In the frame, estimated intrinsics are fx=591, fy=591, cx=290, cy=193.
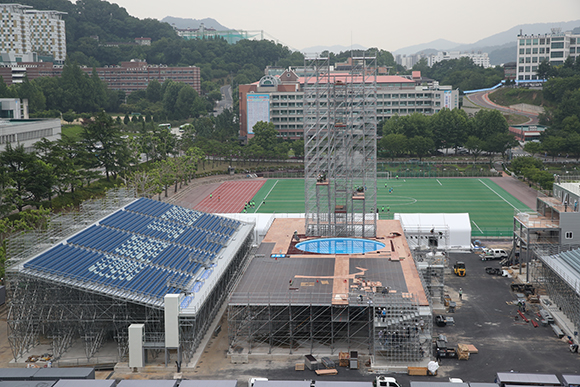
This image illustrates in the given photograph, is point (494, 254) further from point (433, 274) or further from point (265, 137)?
point (265, 137)

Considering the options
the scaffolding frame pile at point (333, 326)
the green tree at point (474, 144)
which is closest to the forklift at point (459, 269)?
the scaffolding frame pile at point (333, 326)

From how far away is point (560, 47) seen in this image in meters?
154

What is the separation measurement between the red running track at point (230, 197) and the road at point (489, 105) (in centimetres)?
7137

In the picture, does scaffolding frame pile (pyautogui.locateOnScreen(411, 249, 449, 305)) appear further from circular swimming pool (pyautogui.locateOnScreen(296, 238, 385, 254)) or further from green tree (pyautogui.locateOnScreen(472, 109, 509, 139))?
green tree (pyautogui.locateOnScreen(472, 109, 509, 139))

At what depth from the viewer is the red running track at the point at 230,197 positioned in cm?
7325

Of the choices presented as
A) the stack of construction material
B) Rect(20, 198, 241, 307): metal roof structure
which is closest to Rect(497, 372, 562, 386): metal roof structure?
the stack of construction material

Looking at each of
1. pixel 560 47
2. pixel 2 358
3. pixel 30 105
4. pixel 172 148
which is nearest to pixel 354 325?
pixel 2 358

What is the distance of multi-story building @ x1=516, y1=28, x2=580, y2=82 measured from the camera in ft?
503

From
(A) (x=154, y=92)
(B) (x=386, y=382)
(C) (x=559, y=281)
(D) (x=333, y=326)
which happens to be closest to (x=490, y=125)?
(C) (x=559, y=281)

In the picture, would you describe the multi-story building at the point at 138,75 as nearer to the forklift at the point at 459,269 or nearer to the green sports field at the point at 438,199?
the green sports field at the point at 438,199

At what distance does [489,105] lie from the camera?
146 m

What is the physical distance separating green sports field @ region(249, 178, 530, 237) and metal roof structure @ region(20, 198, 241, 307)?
1012 inches

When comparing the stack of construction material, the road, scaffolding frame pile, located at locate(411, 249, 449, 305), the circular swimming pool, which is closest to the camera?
the stack of construction material

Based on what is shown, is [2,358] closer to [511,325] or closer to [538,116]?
[511,325]
